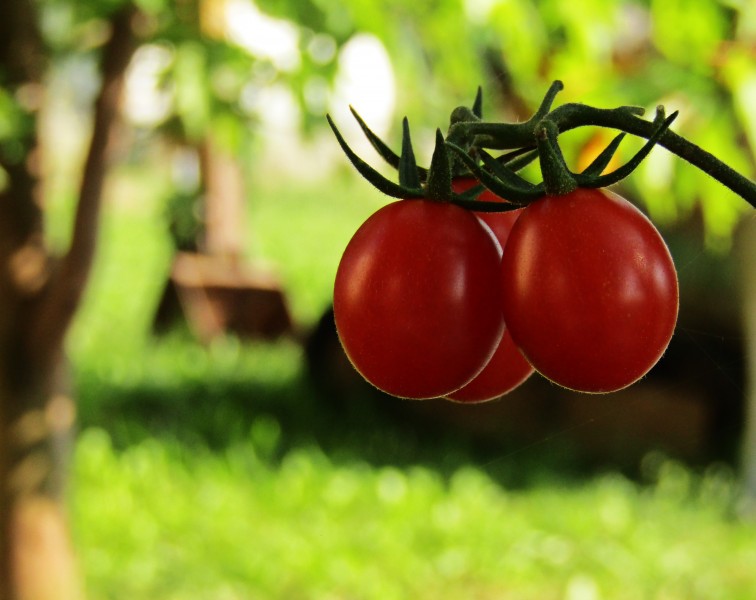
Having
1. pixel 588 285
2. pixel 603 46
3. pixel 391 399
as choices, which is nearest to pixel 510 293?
pixel 588 285

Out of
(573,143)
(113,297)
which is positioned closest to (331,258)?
Answer: (113,297)

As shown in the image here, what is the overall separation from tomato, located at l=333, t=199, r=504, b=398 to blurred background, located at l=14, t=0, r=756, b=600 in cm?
117

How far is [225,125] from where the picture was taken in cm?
255

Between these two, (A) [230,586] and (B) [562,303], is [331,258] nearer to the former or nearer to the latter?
(A) [230,586]

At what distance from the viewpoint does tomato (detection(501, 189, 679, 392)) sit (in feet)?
1.90

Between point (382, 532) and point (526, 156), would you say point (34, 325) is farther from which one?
point (526, 156)

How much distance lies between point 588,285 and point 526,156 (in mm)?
Answer: 93

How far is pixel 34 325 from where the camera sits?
2512 mm

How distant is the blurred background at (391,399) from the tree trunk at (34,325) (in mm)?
89

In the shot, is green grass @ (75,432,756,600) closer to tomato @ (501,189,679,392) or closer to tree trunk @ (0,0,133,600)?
tree trunk @ (0,0,133,600)

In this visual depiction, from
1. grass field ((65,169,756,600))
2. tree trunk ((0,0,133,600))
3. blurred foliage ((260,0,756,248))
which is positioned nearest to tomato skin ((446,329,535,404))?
blurred foliage ((260,0,756,248))

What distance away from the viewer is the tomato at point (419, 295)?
23.9 inches

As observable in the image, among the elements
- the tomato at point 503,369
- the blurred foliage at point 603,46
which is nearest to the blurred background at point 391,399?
the blurred foliage at point 603,46

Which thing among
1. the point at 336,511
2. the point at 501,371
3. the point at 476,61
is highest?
the point at 476,61
